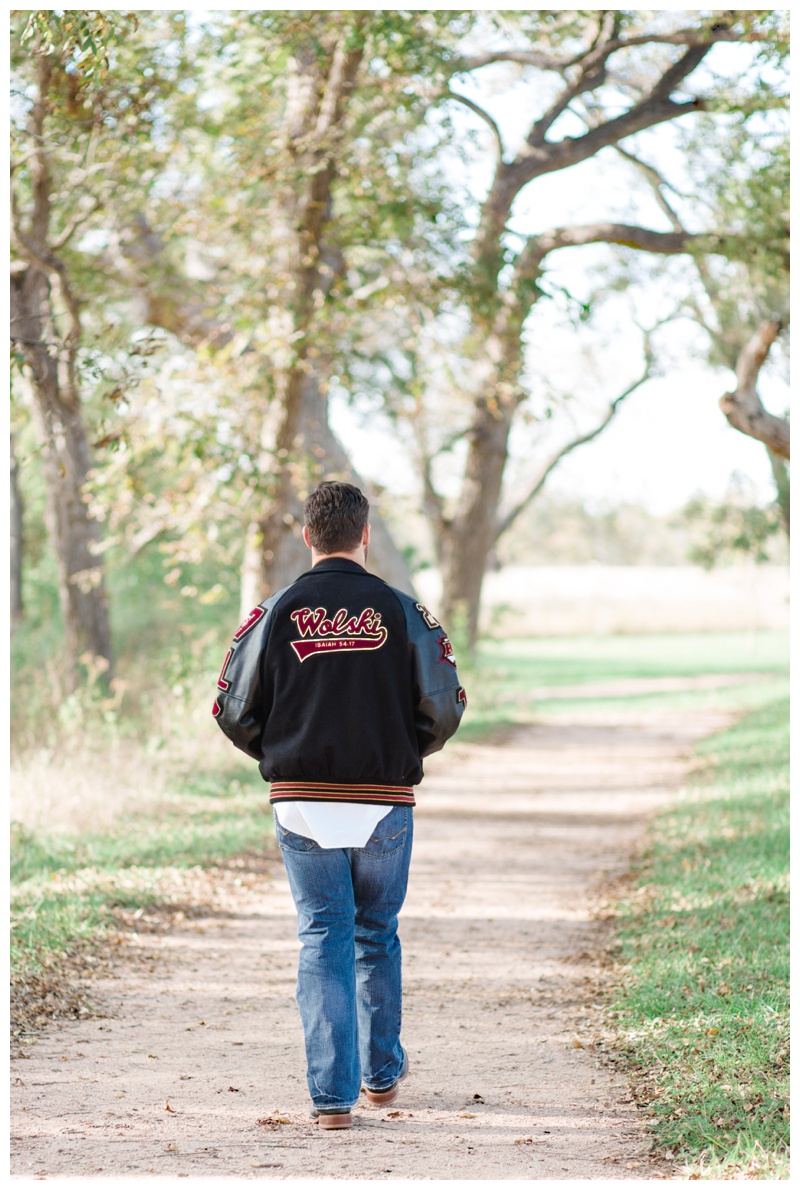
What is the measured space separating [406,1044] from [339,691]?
1.91 metres

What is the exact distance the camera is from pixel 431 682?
4.22 meters

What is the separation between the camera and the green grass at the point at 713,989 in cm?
407

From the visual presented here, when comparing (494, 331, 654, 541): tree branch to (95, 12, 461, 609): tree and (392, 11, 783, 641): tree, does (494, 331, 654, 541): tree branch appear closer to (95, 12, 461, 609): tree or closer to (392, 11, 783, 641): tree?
(392, 11, 783, 641): tree

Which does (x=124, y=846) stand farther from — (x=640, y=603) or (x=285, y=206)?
(x=640, y=603)

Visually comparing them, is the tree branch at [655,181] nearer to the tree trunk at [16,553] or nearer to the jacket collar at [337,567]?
the tree trunk at [16,553]

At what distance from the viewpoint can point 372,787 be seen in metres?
4.16

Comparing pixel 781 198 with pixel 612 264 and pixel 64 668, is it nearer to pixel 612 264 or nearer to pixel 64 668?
pixel 64 668

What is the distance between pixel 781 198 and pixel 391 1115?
33.0ft

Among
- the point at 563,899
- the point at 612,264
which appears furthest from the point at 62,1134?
the point at 612,264

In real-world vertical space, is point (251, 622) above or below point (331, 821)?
above

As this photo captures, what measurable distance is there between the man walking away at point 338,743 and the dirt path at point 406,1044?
13.4 inches

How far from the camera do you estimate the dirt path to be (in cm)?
397

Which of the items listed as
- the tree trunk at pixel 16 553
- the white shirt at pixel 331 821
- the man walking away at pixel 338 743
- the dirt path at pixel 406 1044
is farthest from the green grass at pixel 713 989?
the tree trunk at pixel 16 553

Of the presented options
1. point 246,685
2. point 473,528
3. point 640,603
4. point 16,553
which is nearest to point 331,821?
point 246,685
